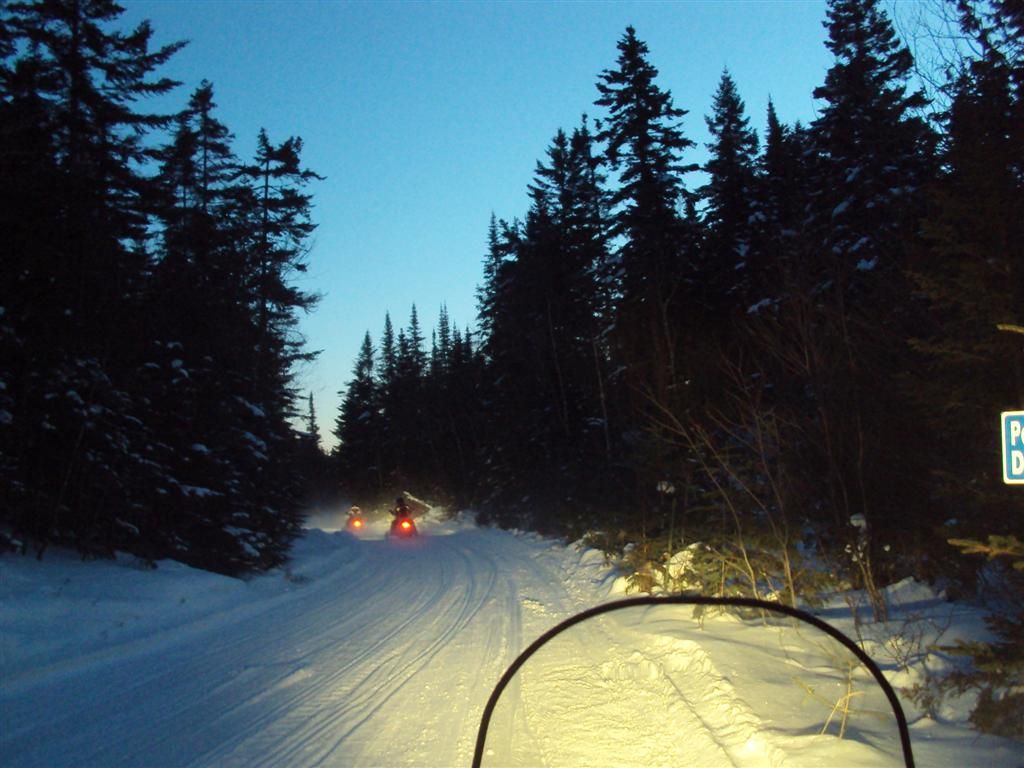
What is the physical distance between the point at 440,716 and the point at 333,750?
1128 mm

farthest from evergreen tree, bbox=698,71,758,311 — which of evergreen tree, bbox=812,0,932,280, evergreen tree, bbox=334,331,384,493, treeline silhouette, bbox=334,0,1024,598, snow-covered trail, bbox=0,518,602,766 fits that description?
evergreen tree, bbox=334,331,384,493

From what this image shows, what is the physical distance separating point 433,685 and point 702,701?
2836mm

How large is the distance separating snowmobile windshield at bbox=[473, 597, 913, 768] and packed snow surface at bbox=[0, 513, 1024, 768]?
0.02 m

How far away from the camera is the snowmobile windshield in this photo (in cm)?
497

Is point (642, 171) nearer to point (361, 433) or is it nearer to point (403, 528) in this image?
point (403, 528)

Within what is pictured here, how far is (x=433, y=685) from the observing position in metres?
7.71

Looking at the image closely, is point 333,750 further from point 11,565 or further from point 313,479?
point 313,479

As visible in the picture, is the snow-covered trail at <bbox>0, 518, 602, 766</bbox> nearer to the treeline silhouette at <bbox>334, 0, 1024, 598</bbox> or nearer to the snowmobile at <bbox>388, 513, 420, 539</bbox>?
the treeline silhouette at <bbox>334, 0, 1024, 598</bbox>

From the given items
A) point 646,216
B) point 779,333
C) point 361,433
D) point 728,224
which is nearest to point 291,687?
point 779,333

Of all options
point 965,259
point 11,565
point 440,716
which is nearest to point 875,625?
point 965,259

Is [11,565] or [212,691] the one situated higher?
[11,565]

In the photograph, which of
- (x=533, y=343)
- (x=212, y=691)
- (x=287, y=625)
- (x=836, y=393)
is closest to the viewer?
(x=212, y=691)

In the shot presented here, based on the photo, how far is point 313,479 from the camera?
83812 mm

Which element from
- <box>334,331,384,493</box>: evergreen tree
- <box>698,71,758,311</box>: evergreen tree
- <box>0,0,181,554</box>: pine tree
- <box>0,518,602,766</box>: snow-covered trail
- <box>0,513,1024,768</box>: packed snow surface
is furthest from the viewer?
<box>334,331,384,493</box>: evergreen tree
